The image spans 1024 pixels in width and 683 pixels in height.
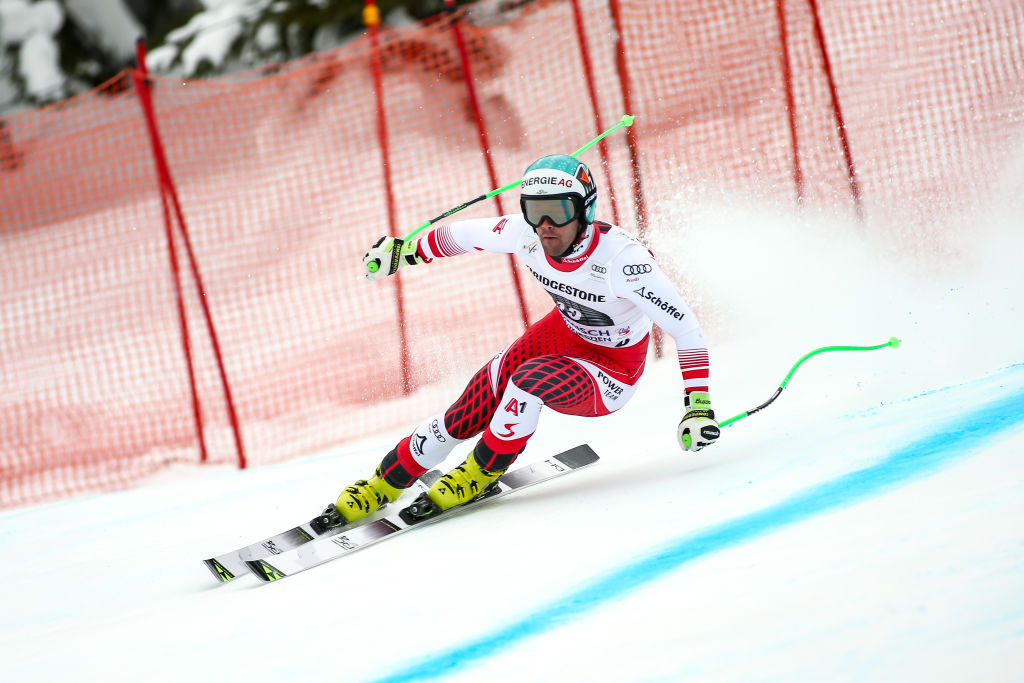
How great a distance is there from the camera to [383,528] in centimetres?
317

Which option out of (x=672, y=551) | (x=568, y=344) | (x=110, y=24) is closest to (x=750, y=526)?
(x=672, y=551)

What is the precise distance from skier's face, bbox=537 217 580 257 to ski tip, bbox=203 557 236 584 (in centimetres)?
157

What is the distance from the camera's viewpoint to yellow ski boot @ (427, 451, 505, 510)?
3.26 m

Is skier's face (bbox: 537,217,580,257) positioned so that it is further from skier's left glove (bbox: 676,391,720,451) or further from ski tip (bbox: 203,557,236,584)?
ski tip (bbox: 203,557,236,584)

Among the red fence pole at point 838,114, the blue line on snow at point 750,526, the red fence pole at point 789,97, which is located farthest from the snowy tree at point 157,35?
the blue line on snow at point 750,526

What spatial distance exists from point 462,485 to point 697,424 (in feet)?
3.07

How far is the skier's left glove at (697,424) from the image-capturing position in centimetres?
289

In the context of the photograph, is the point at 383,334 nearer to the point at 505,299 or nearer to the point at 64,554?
the point at 505,299

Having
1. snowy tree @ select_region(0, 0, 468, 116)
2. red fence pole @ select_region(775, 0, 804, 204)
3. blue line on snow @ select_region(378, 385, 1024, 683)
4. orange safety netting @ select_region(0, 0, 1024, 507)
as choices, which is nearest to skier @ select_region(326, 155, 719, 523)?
blue line on snow @ select_region(378, 385, 1024, 683)

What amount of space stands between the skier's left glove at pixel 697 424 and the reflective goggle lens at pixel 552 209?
0.74 metres

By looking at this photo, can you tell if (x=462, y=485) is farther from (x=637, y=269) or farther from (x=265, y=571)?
(x=637, y=269)

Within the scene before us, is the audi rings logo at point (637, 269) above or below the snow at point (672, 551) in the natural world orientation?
above

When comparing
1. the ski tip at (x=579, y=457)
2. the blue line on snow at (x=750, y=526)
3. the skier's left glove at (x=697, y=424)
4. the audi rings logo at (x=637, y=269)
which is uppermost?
the audi rings logo at (x=637, y=269)

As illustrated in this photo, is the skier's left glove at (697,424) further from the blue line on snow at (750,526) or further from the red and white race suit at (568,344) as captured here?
the blue line on snow at (750,526)
